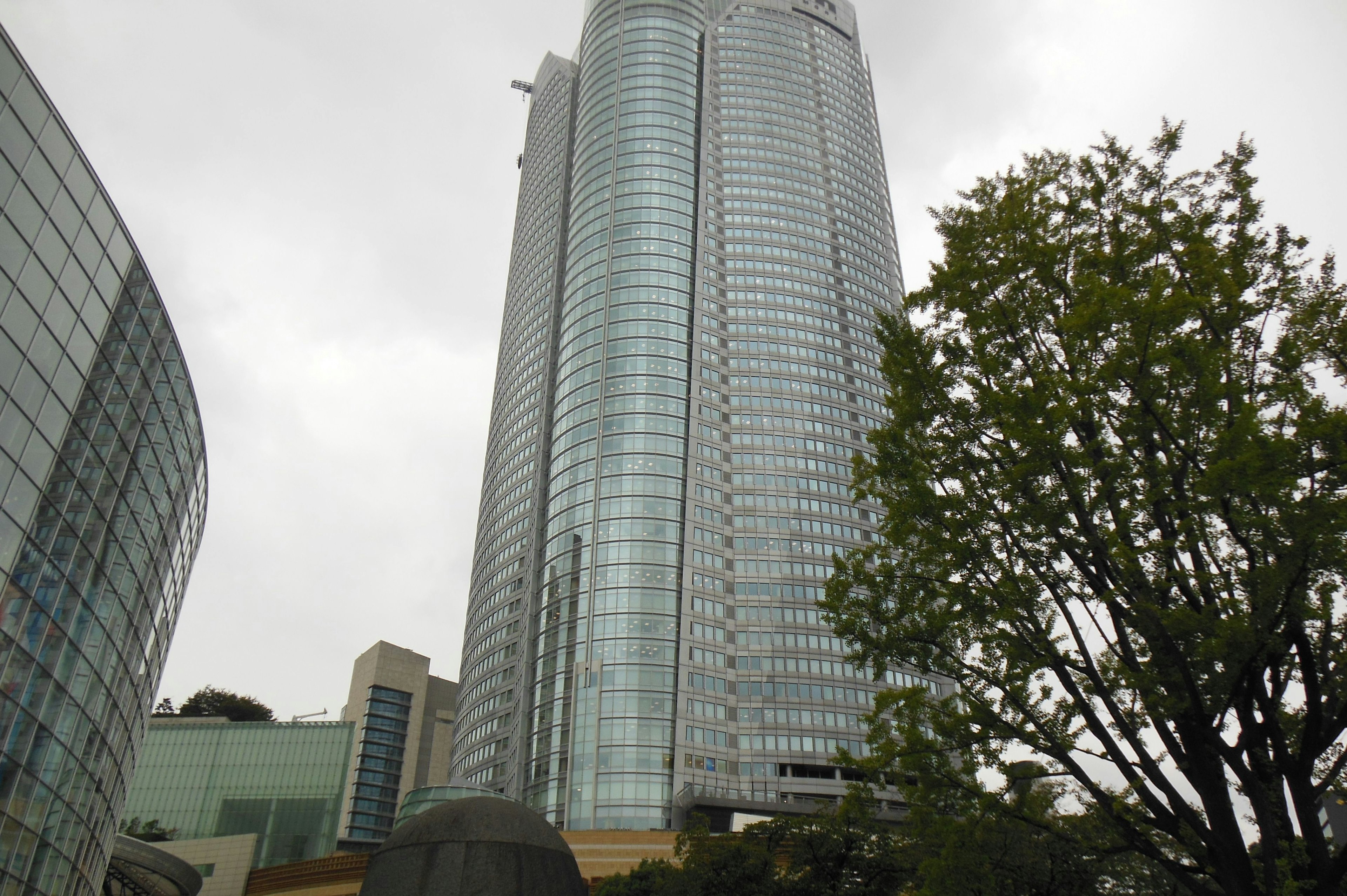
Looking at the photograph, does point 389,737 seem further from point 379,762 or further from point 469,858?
point 469,858

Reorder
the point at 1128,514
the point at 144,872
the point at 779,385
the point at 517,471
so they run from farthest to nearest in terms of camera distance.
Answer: the point at 517,471 → the point at 779,385 → the point at 144,872 → the point at 1128,514

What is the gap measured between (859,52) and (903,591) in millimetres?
146114

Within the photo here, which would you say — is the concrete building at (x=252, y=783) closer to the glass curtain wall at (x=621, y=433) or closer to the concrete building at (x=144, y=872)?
the glass curtain wall at (x=621, y=433)

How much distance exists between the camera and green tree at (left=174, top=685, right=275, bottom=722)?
112375mm

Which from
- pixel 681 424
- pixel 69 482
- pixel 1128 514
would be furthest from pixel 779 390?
pixel 1128 514

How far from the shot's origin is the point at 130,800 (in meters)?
88.4

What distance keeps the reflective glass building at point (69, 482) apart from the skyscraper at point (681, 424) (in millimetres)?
51061

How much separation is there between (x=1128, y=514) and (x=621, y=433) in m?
81.0

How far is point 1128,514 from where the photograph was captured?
12.5m

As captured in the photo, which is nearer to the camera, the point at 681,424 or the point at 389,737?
the point at 681,424

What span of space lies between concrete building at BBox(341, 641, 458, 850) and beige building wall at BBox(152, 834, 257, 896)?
2671 inches

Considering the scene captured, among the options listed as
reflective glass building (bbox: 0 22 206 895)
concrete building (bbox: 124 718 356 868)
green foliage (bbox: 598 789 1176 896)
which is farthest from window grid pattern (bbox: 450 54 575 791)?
reflective glass building (bbox: 0 22 206 895)

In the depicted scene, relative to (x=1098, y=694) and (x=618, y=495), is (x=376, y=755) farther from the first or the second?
(x=1098, y=694)

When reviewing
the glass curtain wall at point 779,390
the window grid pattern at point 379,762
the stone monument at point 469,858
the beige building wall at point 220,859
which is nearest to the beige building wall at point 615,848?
the glass curtain wall at point 779,390
